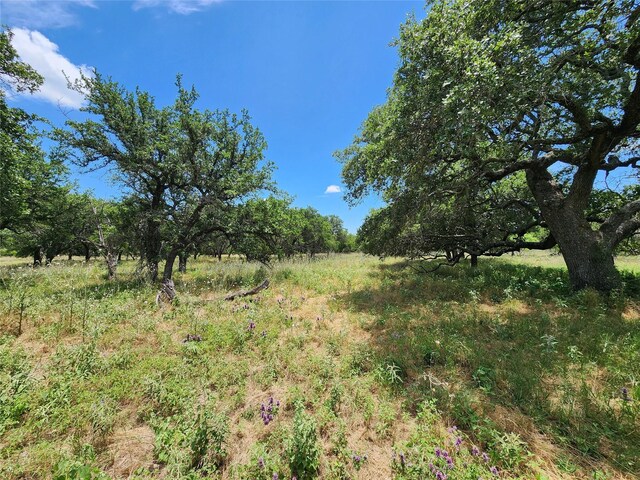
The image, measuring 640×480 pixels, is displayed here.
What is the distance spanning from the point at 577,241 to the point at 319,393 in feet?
29.6

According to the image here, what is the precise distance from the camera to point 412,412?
330 cm

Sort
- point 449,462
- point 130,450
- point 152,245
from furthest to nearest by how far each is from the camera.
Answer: point 152,245 → point 130,450 → point 449,462

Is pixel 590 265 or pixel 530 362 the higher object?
pixel 590 265

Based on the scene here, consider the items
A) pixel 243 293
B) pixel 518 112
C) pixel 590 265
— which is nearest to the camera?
pixel 518 112

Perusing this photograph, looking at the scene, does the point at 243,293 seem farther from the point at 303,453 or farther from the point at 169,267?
the point at 303,453

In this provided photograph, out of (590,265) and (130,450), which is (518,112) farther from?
(130,450)

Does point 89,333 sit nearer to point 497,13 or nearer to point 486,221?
point 497,13

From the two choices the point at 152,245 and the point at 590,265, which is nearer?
the point at 590,265

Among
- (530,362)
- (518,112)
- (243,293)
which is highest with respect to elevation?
(518,112)

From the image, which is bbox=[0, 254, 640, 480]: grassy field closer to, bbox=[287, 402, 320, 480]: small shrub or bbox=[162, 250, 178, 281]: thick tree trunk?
bbox=[287, 402, 320, 480]: small shrub

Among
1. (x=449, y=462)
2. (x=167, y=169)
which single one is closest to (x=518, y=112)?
(x=449, y=462)

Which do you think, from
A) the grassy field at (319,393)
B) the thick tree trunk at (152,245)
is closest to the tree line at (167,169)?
the thick tree trunk at (152,245)

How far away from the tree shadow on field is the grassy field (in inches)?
1.0

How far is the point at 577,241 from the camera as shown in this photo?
7270 millimetres
